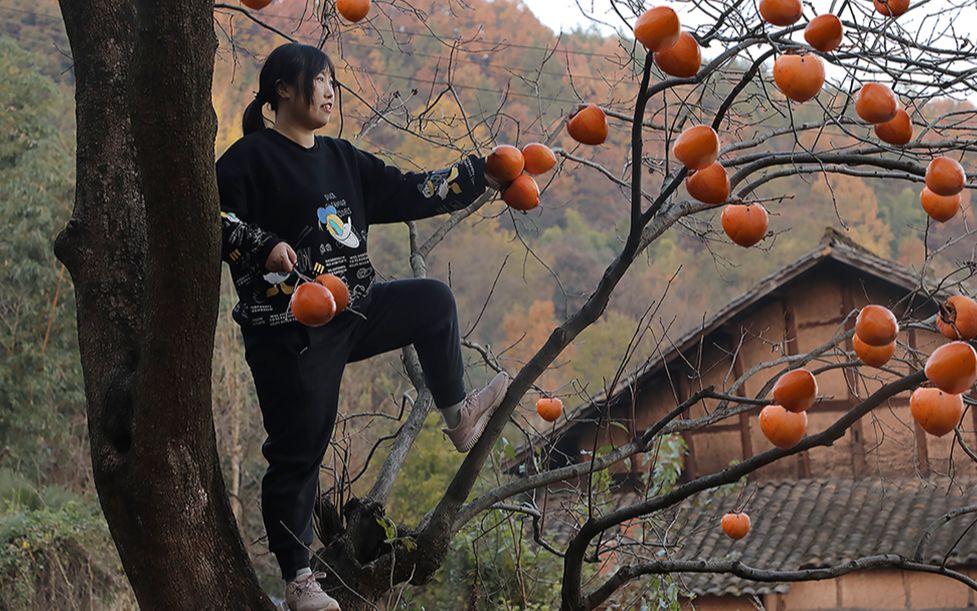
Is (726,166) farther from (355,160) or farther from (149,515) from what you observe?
(149,515)

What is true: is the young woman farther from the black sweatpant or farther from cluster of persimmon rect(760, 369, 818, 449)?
cluster of persimmon rect(760, 369, 818, 449)

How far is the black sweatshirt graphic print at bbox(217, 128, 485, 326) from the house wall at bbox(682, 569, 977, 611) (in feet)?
23.7

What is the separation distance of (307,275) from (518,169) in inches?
20.9

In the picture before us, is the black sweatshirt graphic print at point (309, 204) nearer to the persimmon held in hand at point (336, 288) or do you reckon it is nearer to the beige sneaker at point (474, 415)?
the persimmon held in hand at point (336, 288)

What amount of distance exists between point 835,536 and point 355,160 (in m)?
8.11

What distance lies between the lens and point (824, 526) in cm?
991

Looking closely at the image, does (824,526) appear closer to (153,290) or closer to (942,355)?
(942,355)

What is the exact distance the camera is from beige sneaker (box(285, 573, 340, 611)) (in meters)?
2.38

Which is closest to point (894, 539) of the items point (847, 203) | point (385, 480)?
point (385, 480)

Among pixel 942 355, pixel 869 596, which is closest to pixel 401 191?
pixel 942 355

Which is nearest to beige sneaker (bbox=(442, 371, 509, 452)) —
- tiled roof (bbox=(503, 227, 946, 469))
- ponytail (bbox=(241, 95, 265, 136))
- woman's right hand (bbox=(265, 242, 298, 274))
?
woman's right hand (bbox=(265, 242, 298, 274))

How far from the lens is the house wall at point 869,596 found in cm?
939

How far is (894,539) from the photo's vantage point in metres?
9.52

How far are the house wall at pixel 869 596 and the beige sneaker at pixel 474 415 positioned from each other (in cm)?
701
